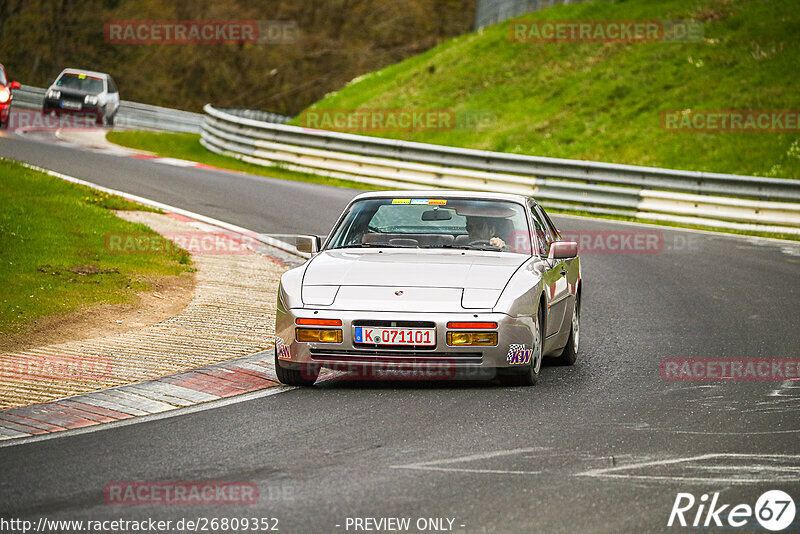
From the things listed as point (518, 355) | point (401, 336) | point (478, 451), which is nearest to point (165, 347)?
point (401, 336)

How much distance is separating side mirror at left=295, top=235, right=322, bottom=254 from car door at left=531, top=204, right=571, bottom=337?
5.81 ft

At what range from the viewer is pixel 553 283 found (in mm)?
8953

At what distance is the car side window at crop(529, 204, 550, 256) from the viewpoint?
9.16 meters

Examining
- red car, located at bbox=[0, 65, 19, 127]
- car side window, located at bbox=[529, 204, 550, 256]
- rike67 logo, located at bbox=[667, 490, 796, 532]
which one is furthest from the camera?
red car, located at bbox=[0, 65, 19, 127]

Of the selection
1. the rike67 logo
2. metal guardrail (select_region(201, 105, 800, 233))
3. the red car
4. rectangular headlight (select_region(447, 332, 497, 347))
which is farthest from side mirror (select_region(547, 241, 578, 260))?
the red car

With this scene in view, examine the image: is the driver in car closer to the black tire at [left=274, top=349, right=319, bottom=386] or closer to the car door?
the car door

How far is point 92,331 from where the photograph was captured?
9914 mm

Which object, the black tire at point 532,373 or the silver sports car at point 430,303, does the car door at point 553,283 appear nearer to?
the silver sports car at point 430,303

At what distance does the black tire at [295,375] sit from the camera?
8.12 meters

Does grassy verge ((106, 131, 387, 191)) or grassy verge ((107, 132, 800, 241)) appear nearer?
grassy verge ((107, 132, 800, 241))

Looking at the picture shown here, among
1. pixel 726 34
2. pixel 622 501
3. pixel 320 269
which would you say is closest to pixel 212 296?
pixel 320 269

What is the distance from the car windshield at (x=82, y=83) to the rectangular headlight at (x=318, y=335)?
2881 cm

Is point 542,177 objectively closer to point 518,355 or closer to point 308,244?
point 308,244

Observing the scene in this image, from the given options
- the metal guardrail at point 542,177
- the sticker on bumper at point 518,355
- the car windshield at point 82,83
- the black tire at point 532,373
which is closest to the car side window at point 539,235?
the black tire at point 532,373
